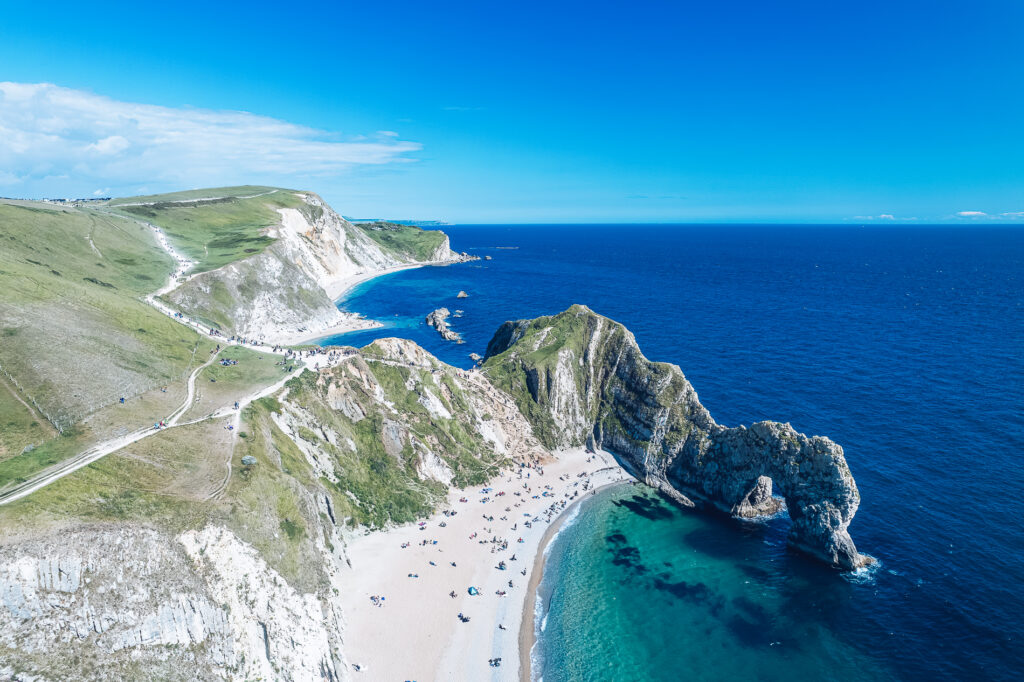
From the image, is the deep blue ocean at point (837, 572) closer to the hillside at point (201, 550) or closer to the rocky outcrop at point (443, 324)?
the hillside at point (201, 550)

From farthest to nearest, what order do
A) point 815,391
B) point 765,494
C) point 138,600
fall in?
point 815,391, point 765,494, point 138,600

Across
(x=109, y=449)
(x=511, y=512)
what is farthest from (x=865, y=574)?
(x=109, y=449)

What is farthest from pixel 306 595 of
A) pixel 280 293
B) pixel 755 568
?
pixel 280 293

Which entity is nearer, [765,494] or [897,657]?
[897,657]

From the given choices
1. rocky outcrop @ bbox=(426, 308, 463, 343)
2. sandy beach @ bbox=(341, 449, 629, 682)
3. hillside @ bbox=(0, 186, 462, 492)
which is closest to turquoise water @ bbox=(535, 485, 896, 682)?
sandy beach @ bbox=(341, 449, 629, 682)

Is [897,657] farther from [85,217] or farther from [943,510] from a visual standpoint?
[85,217]

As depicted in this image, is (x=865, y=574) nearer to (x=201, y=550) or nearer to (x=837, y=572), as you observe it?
(x=837, y=572)

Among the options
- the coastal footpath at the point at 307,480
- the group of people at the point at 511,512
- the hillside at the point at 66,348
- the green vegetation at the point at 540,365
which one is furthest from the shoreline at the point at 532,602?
the hillside at the point at 66,348
